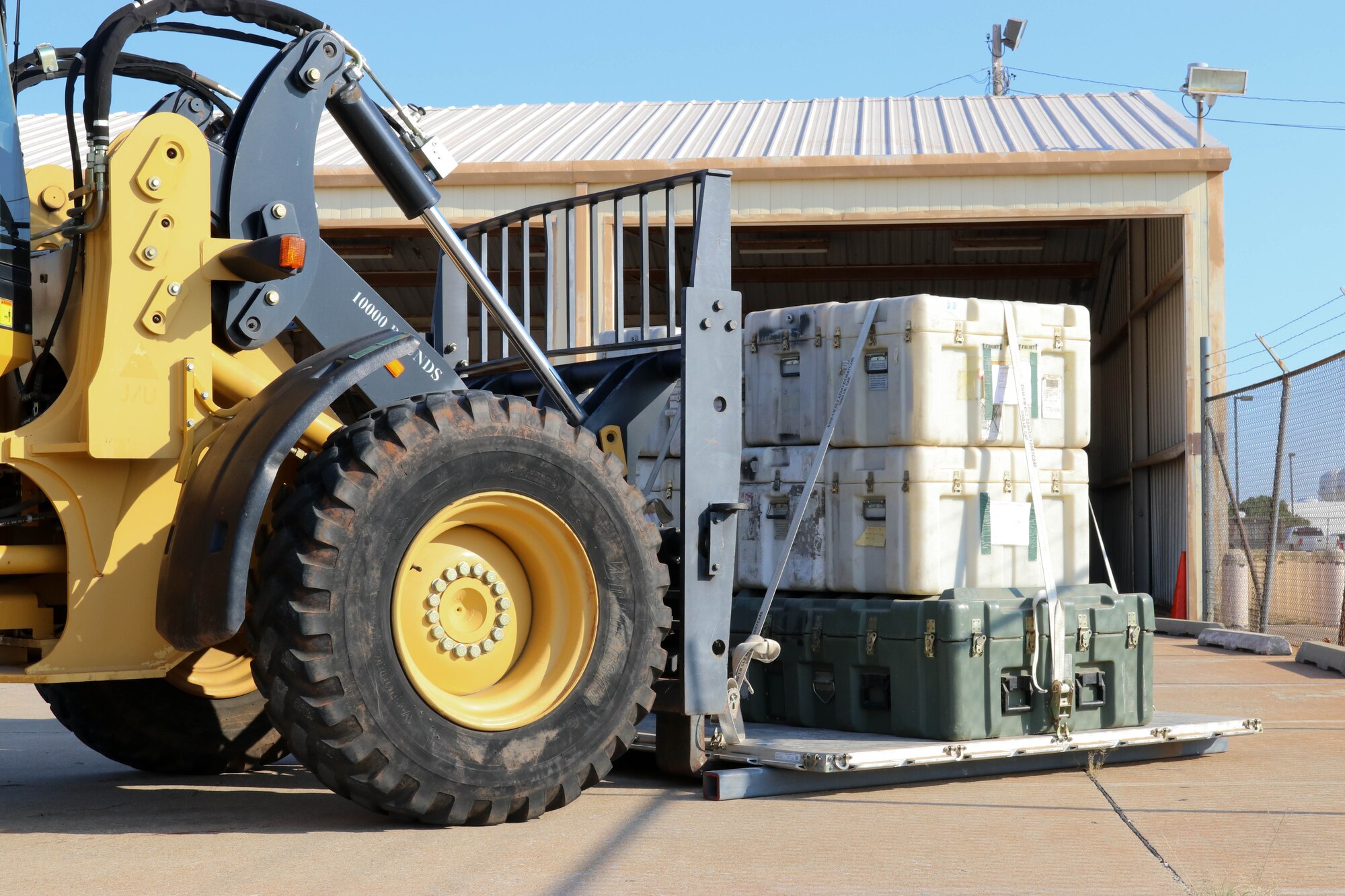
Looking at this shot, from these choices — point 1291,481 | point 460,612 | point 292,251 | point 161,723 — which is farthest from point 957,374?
point 1291,481

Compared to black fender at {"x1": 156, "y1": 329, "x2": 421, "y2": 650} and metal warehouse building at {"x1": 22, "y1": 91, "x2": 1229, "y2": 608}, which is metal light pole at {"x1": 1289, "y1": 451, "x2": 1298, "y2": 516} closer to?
metal warehouse building at {"x1": 22, "y1": 91, "x2": 1229, "y2": 608}

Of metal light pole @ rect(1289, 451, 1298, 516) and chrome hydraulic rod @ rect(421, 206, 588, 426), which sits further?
metal light pole @ rect(1289, 451, 1298, 516)

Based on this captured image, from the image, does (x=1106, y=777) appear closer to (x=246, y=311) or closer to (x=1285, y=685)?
(x=246, y=311)

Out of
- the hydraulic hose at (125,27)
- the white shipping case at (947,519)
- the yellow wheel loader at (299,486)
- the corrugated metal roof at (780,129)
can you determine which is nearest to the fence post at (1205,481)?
the corrugated metal roof at (780,129)

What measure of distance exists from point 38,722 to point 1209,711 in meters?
7.16

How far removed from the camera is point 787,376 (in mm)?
6555

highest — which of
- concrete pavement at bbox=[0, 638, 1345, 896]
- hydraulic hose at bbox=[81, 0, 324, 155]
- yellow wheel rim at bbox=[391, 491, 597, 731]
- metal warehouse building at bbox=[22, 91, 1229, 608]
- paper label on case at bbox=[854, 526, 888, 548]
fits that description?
metal warehouse building at bbox=[22, 91, 1229, 608]

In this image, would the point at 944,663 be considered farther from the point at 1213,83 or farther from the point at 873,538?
the point at 1213,83

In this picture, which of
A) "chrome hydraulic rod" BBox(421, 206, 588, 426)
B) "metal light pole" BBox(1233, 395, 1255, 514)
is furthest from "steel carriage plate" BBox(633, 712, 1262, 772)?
"metal light pole" BBox(1233, 395, 1255, 514)

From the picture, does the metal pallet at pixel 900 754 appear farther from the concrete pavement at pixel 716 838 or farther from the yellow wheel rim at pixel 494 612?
the yellow wheel rim at pixel 494 612

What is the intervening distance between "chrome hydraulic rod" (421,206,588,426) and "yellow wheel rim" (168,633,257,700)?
1734mm

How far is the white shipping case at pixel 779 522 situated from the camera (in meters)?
6.42

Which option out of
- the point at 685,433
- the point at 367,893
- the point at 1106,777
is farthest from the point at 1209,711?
the point at 367,893

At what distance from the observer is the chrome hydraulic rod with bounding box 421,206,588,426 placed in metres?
5.23
